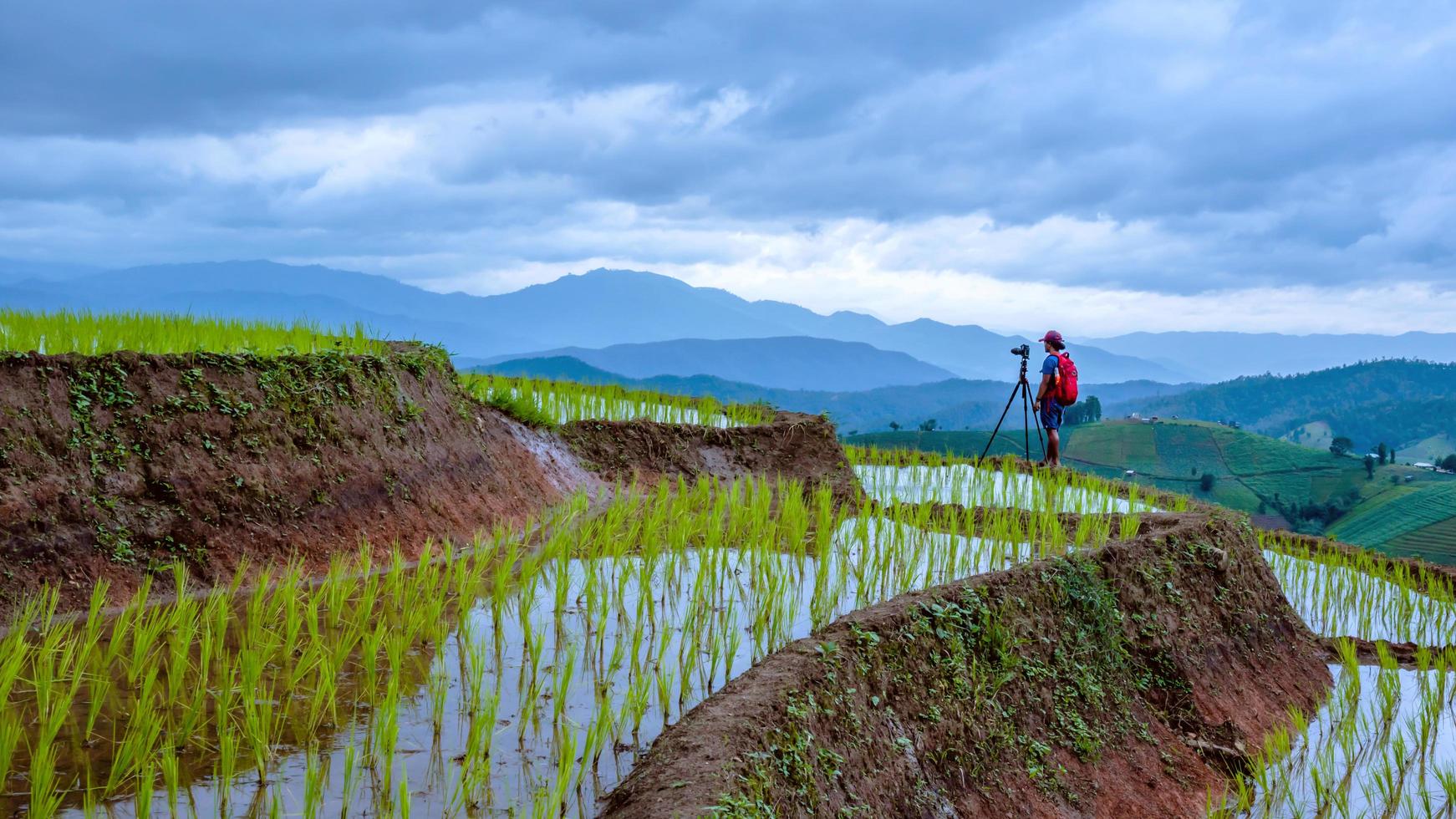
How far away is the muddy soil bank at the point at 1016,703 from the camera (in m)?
3.12

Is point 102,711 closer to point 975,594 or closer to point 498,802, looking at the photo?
point 498,802

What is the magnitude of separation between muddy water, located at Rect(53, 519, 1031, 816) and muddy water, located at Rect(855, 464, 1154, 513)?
121 inches

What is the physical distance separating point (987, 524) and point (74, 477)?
6.31 m

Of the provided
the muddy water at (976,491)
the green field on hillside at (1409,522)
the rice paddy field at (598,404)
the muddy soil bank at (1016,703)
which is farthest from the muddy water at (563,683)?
the green field on hillside at (1409,522)

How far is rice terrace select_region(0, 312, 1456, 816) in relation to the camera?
3.20 metres

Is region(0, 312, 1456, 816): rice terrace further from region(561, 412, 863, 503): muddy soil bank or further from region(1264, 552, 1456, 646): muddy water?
region(561, 412, 863, 503): muddy soil bank

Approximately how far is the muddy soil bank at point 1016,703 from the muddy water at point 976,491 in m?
3.00

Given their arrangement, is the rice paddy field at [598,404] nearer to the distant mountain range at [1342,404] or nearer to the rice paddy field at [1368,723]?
the rice paddy field at [1368,723]

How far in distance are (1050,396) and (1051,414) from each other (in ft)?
0.88

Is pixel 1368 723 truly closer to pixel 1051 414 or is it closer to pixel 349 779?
pixel 349 779

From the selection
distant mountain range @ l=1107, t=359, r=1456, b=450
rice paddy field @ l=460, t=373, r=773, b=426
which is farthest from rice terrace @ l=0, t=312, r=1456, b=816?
distant mountain range @ l=1107, t=359, r=1456, b=450

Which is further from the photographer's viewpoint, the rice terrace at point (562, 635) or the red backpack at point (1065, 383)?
the red backpack at point (1065, 383)

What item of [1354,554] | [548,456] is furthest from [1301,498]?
[548,456]

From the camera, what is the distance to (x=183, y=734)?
3.21 m
